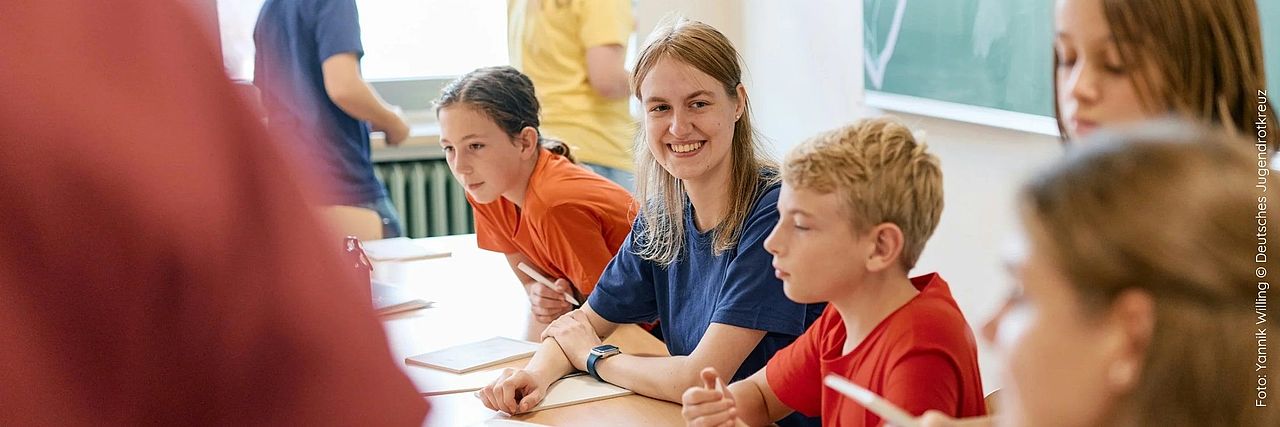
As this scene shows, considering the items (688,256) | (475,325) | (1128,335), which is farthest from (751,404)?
(1128,335)

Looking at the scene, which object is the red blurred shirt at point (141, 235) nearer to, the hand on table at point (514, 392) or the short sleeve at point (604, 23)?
the hand on table at point (514, 392)

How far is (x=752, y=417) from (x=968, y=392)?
36 centimetres

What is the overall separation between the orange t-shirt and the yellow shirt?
2.75ft

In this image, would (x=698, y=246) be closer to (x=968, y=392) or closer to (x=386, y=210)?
(x=968, y=392)

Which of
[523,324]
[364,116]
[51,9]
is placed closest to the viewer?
[51,9]

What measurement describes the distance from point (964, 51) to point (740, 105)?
130 centimetres

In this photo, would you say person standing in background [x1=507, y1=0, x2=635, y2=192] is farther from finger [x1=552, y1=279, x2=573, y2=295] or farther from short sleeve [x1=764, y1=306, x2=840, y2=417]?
short sleeve [x1=764, y1=306, x2=840, y2=417]

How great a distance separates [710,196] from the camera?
79.4 inches

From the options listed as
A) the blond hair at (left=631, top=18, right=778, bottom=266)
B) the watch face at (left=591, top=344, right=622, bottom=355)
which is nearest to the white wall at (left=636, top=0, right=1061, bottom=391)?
the blond hair at (left=631, top=18, right=778, bottom=266)

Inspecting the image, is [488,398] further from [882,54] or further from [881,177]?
[882,54]

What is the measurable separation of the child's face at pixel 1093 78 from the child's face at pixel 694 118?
2.59 ft

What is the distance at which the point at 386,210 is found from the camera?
321 centimetres

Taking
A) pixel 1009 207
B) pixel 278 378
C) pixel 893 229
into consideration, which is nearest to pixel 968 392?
pixel 893 229

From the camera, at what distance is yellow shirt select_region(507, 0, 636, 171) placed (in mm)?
3482
